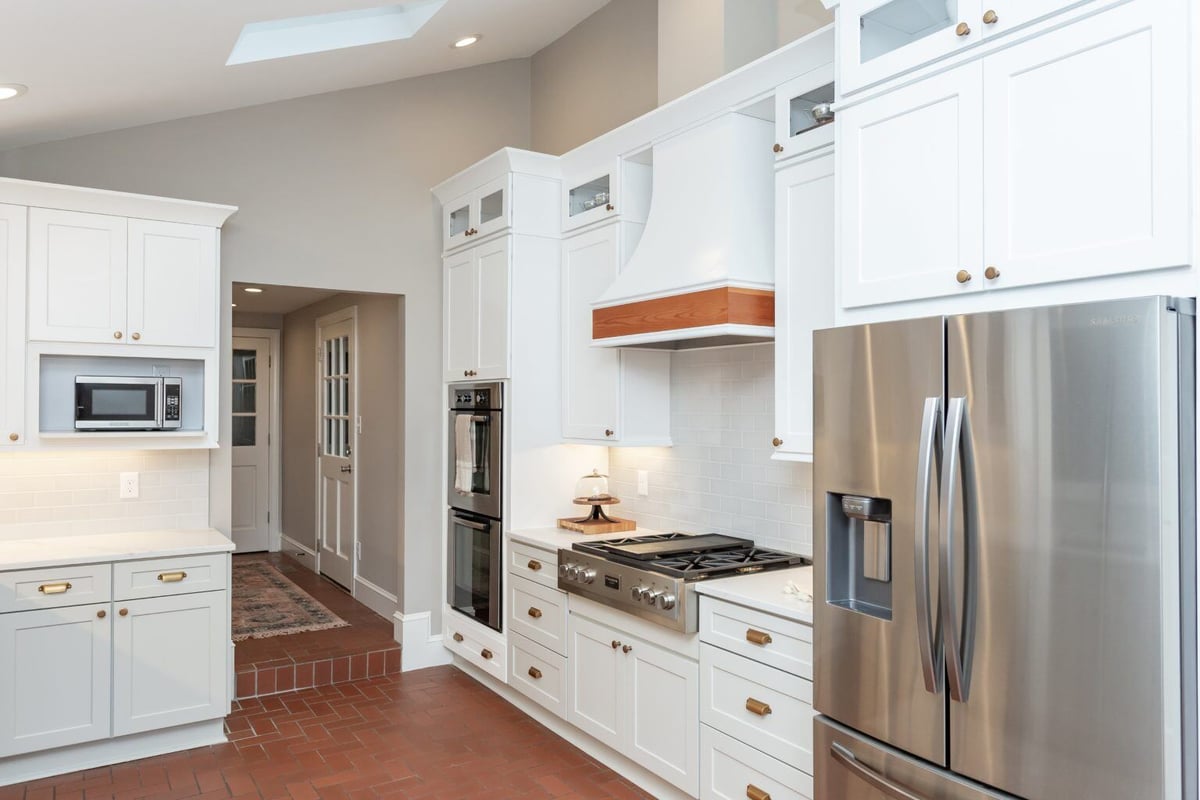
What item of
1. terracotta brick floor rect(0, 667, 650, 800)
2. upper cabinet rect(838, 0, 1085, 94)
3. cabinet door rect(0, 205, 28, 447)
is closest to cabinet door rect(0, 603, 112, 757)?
terracotta brick floor rect(0, 667, 650, 800)

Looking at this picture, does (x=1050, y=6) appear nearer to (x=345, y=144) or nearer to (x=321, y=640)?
(x=345, y=144)

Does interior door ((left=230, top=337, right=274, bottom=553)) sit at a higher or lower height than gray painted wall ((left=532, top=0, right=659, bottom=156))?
lower

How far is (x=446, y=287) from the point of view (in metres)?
4.96

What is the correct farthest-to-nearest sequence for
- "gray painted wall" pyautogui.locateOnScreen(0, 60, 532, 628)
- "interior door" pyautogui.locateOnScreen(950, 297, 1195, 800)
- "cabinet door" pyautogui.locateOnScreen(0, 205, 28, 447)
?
"gray painted wall" pyautogui.locateOnScreen(0, 60, 532, 628) < "cabinet door" pyautogui.locateOnScreen(0, 205, 28, 447) < "interior door" pyautogui.locateOnScreen(950, 297, 1195, 800)

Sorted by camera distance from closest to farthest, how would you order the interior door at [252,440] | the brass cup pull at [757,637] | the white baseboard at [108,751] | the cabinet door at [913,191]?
the cabinet door at [913,191]
the brass cup pull at [757,637]
the white baseboard at [108,751]
the interior door at [252,440]

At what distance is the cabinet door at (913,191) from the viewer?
2064 millimetres

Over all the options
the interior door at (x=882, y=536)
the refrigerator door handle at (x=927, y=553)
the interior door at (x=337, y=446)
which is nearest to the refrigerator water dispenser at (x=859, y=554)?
the interior door at (x=882, y=536)

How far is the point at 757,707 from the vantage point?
2777mm

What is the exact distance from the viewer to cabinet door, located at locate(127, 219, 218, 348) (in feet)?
12.7

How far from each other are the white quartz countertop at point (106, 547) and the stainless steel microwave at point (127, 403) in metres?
0.52

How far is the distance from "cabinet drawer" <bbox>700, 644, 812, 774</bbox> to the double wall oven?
1659 mm

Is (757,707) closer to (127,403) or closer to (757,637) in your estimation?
(757,637)

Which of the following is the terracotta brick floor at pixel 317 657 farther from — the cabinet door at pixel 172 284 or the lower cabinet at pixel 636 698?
the cabinet door at pixel 172 284

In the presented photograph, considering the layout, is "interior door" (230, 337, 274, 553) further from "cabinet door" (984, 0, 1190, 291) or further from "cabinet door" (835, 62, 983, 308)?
"cabinet door" (984, 0, 1190, 291)
